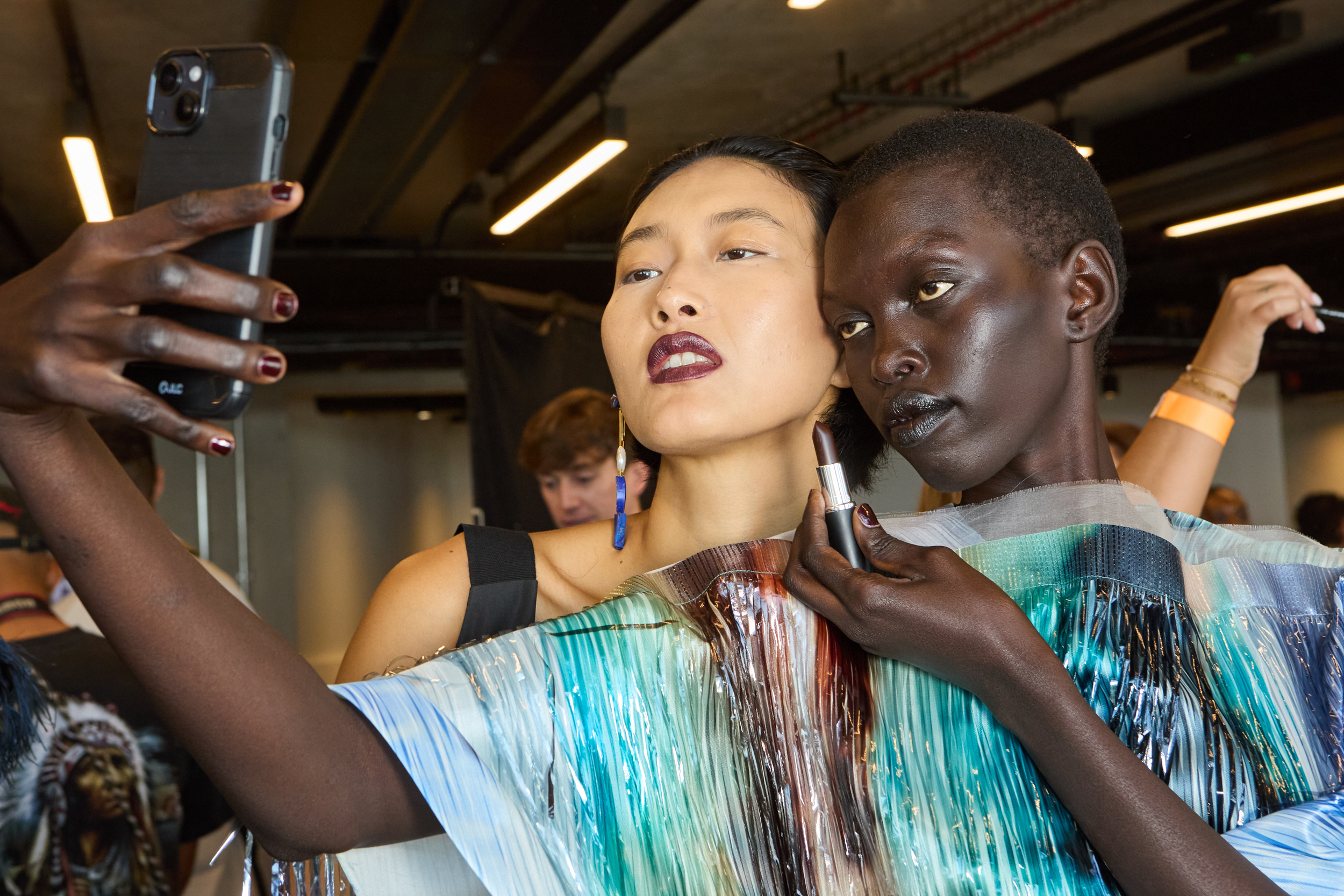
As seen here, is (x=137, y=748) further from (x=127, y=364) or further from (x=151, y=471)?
(x=127, y=364)

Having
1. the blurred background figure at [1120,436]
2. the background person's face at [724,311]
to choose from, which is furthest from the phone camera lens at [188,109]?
the blurred background figure at [1120,436]

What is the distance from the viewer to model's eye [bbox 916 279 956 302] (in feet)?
2.87

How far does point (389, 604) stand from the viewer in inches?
43.9

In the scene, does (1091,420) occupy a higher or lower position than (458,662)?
higher

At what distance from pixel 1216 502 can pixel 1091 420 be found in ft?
12.4

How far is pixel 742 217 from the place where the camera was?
3.59 feet

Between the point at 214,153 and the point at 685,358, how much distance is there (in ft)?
1.69

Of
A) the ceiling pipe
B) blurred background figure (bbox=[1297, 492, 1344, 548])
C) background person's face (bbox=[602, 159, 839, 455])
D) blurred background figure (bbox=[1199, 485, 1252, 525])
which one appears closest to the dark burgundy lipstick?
background person's face (bbox=[602, 159, 839, 455])

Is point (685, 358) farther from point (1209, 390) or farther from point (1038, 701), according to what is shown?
point (1209, 390)

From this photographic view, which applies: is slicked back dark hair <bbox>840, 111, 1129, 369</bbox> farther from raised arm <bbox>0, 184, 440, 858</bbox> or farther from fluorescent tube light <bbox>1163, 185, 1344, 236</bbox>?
fluorescent tube light <bbox>1163, 185, 1344, 236</bbox>

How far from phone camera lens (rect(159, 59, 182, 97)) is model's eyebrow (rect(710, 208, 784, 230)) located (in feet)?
1.86

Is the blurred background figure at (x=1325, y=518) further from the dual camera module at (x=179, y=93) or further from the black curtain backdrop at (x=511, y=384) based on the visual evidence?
the dual camera module at (x=179, y=93)

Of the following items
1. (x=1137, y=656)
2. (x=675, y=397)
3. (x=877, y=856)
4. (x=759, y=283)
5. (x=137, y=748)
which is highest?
(x=759, y=283)

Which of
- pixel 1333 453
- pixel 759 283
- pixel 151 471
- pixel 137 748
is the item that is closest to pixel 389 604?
pixel 759 283
